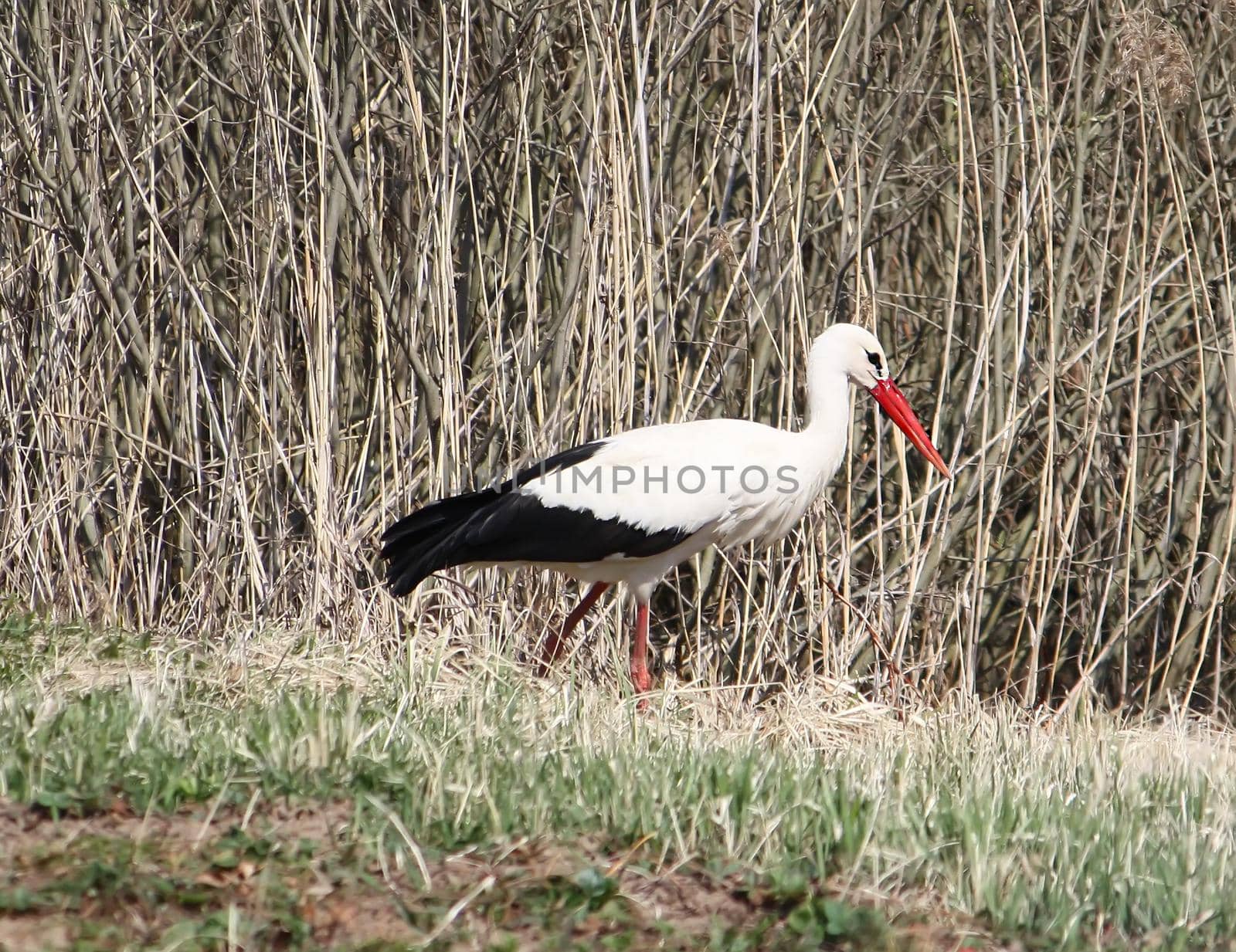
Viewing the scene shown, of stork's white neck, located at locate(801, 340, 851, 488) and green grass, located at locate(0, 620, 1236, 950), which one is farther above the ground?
stork's white neck, located at locate(801, 340, 851, 488)

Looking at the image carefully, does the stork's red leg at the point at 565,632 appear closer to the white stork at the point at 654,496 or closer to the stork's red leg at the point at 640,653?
→ the white stork at the point at 654,496

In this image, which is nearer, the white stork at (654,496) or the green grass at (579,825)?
the green grass at (579,825)

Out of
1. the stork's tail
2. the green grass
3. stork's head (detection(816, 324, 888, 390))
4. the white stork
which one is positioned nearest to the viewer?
the green grass

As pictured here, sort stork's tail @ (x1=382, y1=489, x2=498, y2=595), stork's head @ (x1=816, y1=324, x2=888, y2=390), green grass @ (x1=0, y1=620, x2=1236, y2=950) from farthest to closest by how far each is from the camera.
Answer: stork's head @ (x1=816, y1=324, x2=888, y2=390) < stork's tail @ (x1=382, y1=489, x2=498, y2=595) < green grass @ (x1=0, y1=620, x2=1236, y2=950)

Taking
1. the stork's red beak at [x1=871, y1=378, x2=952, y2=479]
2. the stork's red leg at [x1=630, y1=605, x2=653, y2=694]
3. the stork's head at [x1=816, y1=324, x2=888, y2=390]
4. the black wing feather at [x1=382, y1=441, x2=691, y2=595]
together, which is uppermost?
the stork's head at [x1=816, y1=324, x2=888, y2=390]

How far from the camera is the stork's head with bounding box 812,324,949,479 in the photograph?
438 cm

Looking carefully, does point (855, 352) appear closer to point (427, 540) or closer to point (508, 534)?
point (508, 534)

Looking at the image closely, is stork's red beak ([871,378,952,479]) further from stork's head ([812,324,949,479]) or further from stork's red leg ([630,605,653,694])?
stork's red leg ([630,605,653,694])

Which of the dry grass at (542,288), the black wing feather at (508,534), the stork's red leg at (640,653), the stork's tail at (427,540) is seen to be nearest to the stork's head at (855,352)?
the dry grass at (542,288)

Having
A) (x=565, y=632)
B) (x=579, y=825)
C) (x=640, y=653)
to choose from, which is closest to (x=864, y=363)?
(x=640, y=653)

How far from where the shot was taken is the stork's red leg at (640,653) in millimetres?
4406

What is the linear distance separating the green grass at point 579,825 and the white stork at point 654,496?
35.9 inches

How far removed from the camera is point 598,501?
14.2ft

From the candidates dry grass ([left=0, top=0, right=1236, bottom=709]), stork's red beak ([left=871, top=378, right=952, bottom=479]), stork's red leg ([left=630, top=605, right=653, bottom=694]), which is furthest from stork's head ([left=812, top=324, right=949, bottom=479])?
stork's red leg ([left=630, top=605, right=653, bottom=694])
